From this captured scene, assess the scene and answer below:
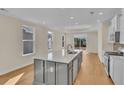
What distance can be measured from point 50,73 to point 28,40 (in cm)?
374

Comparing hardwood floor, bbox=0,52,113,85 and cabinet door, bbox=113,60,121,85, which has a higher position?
cabinet door, bbox=113,60,121,85

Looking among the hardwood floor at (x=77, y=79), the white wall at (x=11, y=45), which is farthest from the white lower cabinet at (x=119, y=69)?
the white wall at (x=11, y=45)

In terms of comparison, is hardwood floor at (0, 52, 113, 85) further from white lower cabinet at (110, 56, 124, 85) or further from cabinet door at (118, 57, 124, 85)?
cabinet door at (118, 57, 124, 85)

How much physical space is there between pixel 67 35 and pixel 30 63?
855 cm

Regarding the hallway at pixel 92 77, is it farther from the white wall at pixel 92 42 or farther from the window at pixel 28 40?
the white wall at pixel 92 42

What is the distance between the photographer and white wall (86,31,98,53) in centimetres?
1235

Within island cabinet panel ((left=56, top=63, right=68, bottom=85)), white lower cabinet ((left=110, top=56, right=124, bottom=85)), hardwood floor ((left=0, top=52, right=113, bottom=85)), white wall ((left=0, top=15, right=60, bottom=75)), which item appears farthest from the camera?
white wall ((left=0, top=15, right=60, bottom=75))

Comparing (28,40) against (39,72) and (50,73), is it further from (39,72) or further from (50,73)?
(50,73)

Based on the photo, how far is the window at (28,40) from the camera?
586 centimetres

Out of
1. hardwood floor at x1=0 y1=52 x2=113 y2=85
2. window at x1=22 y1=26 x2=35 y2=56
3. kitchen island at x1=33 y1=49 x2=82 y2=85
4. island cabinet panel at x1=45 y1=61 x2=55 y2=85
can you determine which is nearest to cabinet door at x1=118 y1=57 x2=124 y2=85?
hardwood floor at x1=0 y1=52 x2=113 y2=85

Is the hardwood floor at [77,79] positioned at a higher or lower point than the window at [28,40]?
lower

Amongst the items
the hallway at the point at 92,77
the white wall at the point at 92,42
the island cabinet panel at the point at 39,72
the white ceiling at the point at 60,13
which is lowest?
the hallway at the point at 92,77

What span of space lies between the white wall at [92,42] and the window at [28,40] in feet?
25.2

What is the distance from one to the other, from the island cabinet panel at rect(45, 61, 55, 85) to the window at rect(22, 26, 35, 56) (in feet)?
10.5
